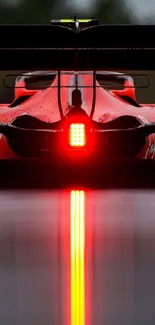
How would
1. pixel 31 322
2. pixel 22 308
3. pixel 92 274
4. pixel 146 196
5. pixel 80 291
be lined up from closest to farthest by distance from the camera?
pixel 31 322 → pixel 22 308 → pixel 80 291 → pixel 92 274 → pixel 146 196

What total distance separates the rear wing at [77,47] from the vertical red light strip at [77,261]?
1.96m

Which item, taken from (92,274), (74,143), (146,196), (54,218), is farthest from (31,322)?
(74,143)

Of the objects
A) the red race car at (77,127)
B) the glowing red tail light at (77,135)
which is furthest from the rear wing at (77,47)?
the glowing red tail light at (77,135)

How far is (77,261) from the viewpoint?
4188mm

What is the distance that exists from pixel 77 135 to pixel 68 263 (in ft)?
19.0

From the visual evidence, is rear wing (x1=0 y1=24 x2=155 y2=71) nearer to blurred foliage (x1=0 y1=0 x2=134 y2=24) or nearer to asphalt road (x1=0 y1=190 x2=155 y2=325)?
asphalt road (x1=0 y1=190 x2=155 y2=325)

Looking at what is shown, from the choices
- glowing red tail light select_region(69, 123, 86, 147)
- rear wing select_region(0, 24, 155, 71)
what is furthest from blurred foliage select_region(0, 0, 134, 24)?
glowing red tail light select_region(69, 123, 86, 147)

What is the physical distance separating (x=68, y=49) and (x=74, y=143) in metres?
Result: 0.81

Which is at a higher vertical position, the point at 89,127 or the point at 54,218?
the point at 89,127

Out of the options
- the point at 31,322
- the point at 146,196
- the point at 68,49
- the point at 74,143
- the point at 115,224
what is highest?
the point at 68,49

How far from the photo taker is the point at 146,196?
8234mm

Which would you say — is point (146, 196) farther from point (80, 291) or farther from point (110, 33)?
point (80, 291)

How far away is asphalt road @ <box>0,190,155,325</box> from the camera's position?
3.03 m

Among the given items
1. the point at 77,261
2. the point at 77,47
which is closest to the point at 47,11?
Result: the point at 77,47
